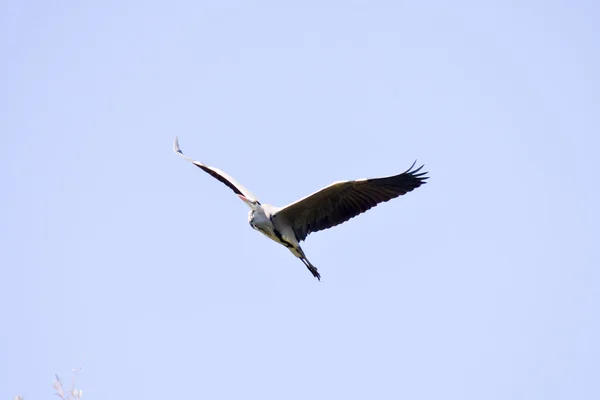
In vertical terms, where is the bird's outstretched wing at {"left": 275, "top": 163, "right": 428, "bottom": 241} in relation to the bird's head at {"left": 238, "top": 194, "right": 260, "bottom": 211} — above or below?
below

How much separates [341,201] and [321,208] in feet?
0.94

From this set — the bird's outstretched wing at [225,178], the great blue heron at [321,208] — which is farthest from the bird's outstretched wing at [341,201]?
the bird's outstretched wing at [225,178]

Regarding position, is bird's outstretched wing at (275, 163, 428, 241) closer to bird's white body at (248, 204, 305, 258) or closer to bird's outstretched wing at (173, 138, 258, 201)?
bird's white body at (248, 204, 305, 258)

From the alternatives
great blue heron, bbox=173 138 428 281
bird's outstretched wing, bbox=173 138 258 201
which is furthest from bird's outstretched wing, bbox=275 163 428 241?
bird's outstretched wing, bbox=173 138 258 201

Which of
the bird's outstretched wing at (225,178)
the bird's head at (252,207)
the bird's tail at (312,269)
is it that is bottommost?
the bird's tail at (312,269)

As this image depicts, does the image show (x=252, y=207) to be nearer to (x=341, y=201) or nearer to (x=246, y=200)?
(x=246, y=200)

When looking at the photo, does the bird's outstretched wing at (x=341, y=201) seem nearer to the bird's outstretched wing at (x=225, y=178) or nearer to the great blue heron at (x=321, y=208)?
the great blue heron at (x=321, y=208)

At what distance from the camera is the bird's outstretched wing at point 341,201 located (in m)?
9.66

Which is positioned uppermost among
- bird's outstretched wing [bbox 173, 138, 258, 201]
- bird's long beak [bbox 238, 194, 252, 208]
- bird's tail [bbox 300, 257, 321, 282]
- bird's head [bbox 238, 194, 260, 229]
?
bird's outstretched wing [bbox 173, 138, 258, 201]

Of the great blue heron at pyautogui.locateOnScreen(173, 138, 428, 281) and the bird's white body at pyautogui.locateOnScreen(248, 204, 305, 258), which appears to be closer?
the great blue heron at pyautogui.locateOnScreen(173, 138, 428, 281)

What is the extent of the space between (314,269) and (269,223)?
0.83 meters

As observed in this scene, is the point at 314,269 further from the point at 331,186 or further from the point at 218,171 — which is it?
the point at 218,171

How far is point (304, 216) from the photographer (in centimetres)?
1025

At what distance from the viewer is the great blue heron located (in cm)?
968
